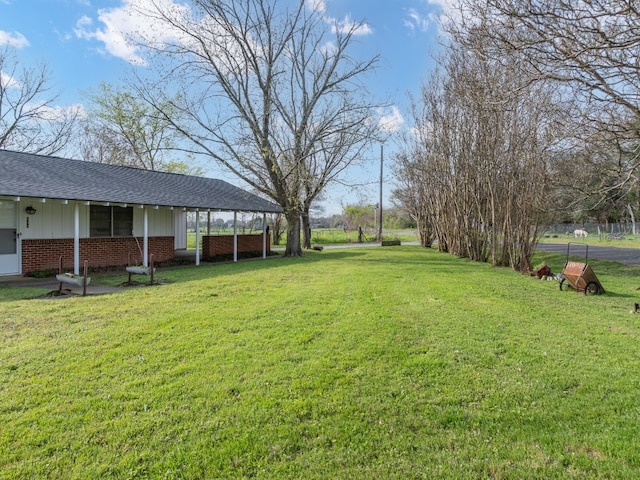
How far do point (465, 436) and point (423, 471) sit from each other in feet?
1.80

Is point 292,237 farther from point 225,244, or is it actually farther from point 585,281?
point 585,281

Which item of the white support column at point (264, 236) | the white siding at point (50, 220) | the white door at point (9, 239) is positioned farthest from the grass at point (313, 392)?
the white support column at point (264, 236)

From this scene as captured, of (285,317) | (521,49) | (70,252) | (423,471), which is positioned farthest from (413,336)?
(70,252)

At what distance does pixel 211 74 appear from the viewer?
15992mm

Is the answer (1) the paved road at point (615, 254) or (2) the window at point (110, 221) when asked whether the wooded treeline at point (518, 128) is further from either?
(2) the window at point (110, 221)

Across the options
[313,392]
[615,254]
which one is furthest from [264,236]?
[615,254]

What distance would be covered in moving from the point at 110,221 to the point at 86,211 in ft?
2.60

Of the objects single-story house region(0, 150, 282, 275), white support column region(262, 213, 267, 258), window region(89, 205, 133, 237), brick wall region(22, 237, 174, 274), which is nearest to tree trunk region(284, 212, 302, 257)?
white support column region(262, 213, 267, 258)

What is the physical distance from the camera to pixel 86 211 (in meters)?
11.3

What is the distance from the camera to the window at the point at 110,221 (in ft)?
37.9

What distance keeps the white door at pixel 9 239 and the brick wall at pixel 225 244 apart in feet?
21.3

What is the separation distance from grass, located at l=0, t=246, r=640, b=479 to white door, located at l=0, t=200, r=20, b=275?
4.04 metres

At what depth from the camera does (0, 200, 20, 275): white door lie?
9.45 meters

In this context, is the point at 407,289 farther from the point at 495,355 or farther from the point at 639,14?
the point at 639,14
